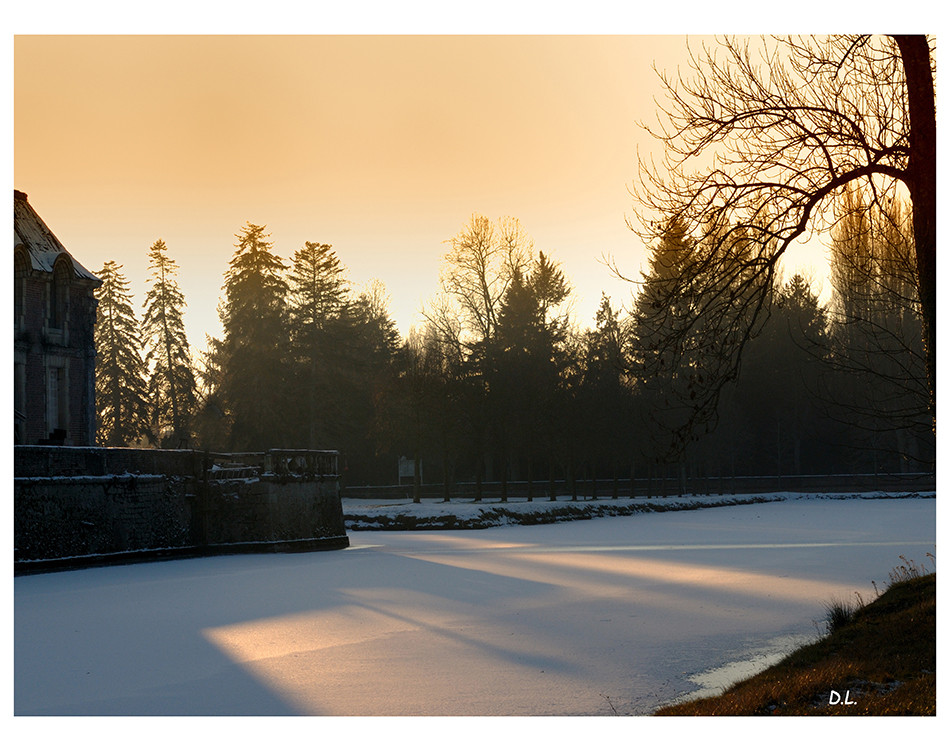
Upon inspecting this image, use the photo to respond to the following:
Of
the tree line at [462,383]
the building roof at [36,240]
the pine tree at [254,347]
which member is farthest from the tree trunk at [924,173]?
the pine tree at [254,347]

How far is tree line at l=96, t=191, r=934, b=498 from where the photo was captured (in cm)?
4528

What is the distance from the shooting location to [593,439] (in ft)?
149

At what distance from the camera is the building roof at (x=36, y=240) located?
90.6 feet

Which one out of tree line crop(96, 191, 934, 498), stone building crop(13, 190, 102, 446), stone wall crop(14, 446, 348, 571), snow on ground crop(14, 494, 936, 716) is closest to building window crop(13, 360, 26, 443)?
stone building crop(13, 190, 102, 446)

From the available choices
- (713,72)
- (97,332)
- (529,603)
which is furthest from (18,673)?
(97,332)

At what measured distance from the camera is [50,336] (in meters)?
27.9

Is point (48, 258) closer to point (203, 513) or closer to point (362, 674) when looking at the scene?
point (203, 513)

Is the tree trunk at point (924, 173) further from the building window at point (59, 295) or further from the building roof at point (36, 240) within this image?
the building window at point (59, 295)

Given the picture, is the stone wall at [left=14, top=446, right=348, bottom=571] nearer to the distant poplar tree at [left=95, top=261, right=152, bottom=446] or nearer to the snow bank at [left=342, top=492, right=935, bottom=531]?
the snow bank at [left=342, top=492, right=935, bottom=531]

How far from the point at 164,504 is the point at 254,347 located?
33.3 m

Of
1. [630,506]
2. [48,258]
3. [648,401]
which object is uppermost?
[48,258]

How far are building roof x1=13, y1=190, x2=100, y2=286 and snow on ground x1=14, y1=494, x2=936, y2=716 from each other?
10.8 metres

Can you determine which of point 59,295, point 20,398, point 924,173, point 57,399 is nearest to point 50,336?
point 59,295
